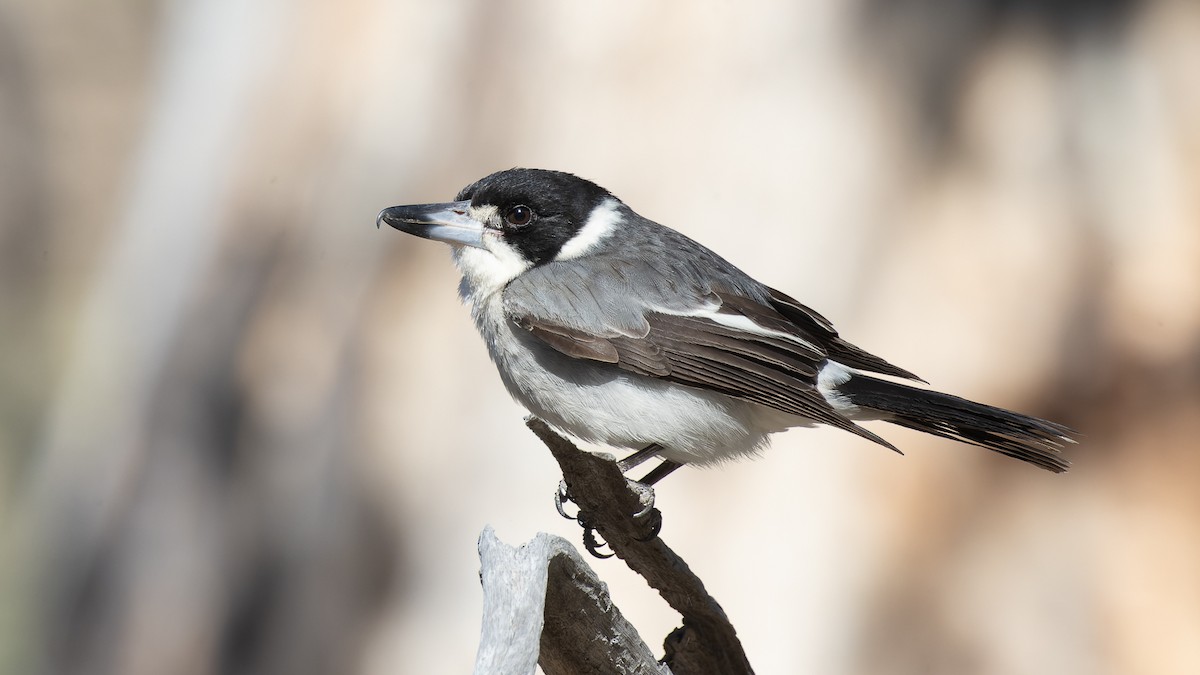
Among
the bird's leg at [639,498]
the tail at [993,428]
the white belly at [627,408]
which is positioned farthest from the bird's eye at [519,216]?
the tail at [993,428]

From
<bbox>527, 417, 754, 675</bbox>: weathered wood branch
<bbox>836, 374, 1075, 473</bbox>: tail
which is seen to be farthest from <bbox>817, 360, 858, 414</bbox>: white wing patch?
<bbox>527, 417, 754, 675</bbox>: weathered wood branch

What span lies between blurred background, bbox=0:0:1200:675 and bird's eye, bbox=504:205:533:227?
2.08 ft

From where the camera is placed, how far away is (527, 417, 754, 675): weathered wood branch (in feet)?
5.95

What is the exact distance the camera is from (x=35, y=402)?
5727mm

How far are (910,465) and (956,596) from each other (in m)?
0.28

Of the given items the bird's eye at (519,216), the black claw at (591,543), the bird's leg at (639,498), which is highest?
the bird's eye at (519,216)

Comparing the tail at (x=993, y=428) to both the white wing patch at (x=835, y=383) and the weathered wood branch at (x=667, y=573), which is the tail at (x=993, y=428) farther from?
the weathered wood branch at (x=667, y=573)

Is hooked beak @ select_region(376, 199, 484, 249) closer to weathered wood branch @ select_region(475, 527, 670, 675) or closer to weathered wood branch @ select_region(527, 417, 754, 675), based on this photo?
weathered wood branch @ select_region(527, 417, 754, 675)

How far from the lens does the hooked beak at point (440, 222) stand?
7.23 ft

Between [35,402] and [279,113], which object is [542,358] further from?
[35,402]

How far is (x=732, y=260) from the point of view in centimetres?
279

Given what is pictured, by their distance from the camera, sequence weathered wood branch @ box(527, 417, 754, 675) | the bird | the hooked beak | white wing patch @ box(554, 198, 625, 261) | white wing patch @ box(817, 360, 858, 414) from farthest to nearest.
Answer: white wing patch @ box(554, 198, 625, 261), the hooked beak, white wing patch @ box(817, 360, 858, 414), the bird, weathered wood branch @ box(527, 417, 754, 675)

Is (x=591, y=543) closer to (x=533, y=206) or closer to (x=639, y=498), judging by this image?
(x=639, y=498)

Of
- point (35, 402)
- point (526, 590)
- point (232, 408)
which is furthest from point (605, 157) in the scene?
point (35, 402)
